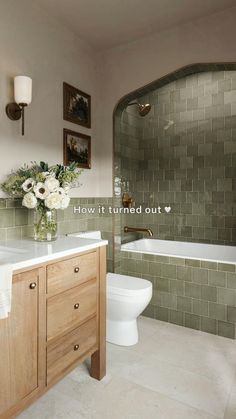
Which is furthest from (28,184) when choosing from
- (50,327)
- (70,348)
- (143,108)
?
(143,108)

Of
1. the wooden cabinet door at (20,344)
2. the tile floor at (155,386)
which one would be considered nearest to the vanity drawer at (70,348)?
the wooden cabinet door at (20,344)

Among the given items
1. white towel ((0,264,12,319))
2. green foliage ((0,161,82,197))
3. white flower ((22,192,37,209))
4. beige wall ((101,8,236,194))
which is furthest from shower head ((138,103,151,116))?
white towel ((0,264,12,319))

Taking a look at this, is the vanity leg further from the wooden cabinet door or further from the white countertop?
the wooden cabinet door

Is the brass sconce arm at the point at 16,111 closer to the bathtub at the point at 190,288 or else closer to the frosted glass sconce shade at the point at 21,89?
the frosted glass sconce shade at the point at 21,89

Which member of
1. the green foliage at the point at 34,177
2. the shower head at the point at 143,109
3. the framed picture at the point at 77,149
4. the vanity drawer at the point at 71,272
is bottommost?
the vanity drawer at the point at 71,272

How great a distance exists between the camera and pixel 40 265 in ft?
4.40

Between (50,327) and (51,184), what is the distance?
816mm

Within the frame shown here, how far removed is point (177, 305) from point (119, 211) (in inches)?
42.3

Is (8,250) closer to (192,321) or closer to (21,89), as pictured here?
(21,89)

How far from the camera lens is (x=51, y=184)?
1714mm

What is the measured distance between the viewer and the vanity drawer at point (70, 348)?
1433 millimetres

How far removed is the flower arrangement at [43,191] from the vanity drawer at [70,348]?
61cm

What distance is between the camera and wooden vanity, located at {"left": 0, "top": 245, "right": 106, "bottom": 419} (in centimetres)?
123

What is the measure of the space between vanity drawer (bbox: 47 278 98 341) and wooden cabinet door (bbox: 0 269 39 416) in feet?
0.34
